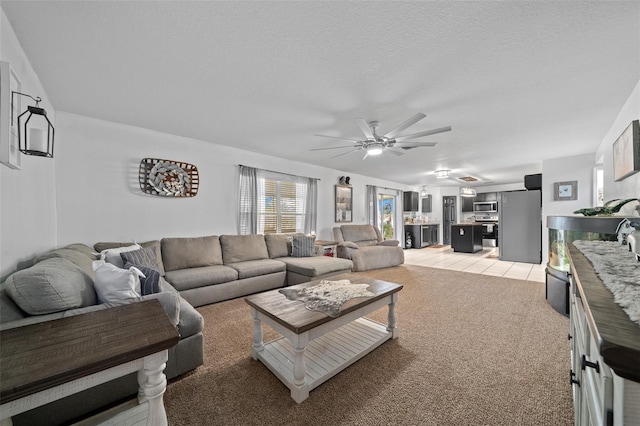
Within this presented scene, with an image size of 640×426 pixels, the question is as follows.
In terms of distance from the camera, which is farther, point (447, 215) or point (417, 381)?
point (447, 215)

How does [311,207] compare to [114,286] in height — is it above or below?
above

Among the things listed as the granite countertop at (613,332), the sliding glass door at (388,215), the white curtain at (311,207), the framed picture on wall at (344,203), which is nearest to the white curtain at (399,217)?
the sliding glass door at (388,215)

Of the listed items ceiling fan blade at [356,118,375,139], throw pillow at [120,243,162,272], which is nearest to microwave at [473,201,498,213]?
ceiling fan blade at [356,118,375,139]

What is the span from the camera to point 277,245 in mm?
4609

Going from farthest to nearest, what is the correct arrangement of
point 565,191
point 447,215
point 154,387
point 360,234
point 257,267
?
point 447,215
point 360,234
point 565,191
point 257,267
point 154,387

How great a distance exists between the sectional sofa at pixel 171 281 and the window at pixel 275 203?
1.55ft

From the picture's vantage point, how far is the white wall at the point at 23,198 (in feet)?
5.19

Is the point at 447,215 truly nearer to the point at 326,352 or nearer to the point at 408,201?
the point at 408,201

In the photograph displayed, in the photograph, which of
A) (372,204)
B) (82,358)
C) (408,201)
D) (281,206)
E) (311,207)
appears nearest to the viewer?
(82,358)

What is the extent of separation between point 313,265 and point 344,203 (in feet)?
A: 10.5

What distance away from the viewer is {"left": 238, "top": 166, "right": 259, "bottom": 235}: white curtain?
4594mm

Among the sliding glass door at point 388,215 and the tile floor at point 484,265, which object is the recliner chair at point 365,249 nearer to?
the tile floor at point 484,265

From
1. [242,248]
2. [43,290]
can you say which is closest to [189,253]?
[242,248]

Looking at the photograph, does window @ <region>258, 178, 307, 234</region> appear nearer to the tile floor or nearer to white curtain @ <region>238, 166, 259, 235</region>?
white curtain @ <region>238, 166, 259, 235</region>
